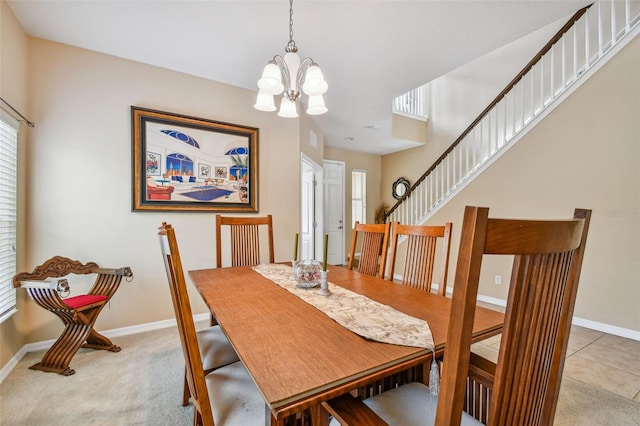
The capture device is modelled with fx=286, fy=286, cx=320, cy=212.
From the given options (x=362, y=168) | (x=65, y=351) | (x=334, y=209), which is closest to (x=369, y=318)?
(x=65, y=351)

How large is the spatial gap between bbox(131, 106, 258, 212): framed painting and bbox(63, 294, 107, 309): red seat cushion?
83 cm

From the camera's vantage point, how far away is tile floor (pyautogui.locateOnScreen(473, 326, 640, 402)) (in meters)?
1.92

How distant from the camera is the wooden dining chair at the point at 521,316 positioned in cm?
52

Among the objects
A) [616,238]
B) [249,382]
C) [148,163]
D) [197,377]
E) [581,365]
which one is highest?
Result: [148,163]

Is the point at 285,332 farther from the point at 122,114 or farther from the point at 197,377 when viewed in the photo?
the point at 122,114

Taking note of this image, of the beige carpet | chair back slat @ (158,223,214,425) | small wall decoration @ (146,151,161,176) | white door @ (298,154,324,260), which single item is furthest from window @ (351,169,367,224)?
chair back slat @ (158,223,214,425)

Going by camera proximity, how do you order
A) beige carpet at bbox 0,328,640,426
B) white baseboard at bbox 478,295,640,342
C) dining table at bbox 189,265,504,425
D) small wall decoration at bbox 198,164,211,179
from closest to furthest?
dining table at bbox 189,265,504,425 → beige carpet at bbox 0,328,640,426 → white baseboard at bbox 478,295,640,342 → small wall decoration at bbox 198,164,211,179

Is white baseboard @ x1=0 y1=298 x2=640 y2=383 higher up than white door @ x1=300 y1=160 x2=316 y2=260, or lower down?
lower down

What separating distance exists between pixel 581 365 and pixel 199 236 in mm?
3476

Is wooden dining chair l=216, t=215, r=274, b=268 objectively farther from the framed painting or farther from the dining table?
the dining table

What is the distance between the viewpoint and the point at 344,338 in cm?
96

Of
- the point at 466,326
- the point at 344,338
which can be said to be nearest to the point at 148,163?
the point at 344,338

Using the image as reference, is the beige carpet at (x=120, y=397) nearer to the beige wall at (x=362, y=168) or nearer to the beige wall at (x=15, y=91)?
the beige wall at (x=15, y=91)

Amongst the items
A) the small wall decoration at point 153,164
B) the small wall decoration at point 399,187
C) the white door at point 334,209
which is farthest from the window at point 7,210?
the small wall decoration at point 399,187
